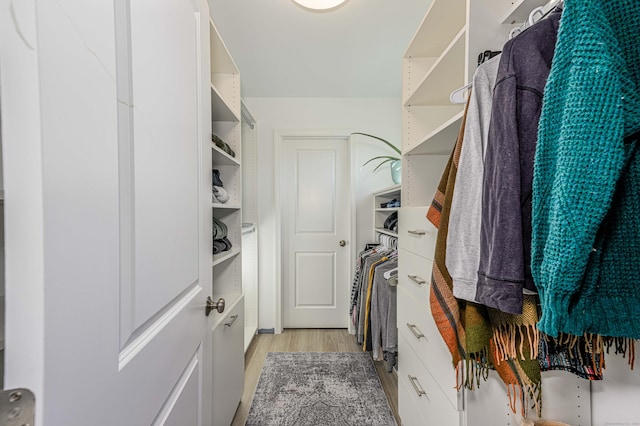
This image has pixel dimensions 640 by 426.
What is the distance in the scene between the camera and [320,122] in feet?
8.55

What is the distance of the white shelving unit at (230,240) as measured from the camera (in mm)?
1250

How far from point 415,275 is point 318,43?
162 cm

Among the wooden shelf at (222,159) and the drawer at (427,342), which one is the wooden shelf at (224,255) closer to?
the wooden shelf at (222,159)

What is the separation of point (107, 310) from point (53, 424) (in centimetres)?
13

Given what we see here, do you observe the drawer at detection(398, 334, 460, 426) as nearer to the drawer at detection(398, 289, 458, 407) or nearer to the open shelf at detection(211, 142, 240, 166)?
the drawer at detection(398, 289, 458, 407)

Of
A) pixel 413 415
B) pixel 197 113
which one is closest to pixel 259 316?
pixel 413 415

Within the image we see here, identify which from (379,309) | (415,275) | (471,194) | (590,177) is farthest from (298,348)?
(590,177)

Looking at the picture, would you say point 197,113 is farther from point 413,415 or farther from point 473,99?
point 413,415

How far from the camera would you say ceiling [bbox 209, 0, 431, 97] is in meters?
1.51

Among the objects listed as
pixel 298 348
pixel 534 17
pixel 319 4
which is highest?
pixel 319 4

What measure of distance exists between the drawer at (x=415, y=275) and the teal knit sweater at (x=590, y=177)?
548 mm

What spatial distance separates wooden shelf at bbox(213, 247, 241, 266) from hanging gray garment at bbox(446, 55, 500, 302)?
963 millimetres

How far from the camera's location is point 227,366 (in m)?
1.32

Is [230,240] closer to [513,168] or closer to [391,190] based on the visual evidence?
[391,190]
